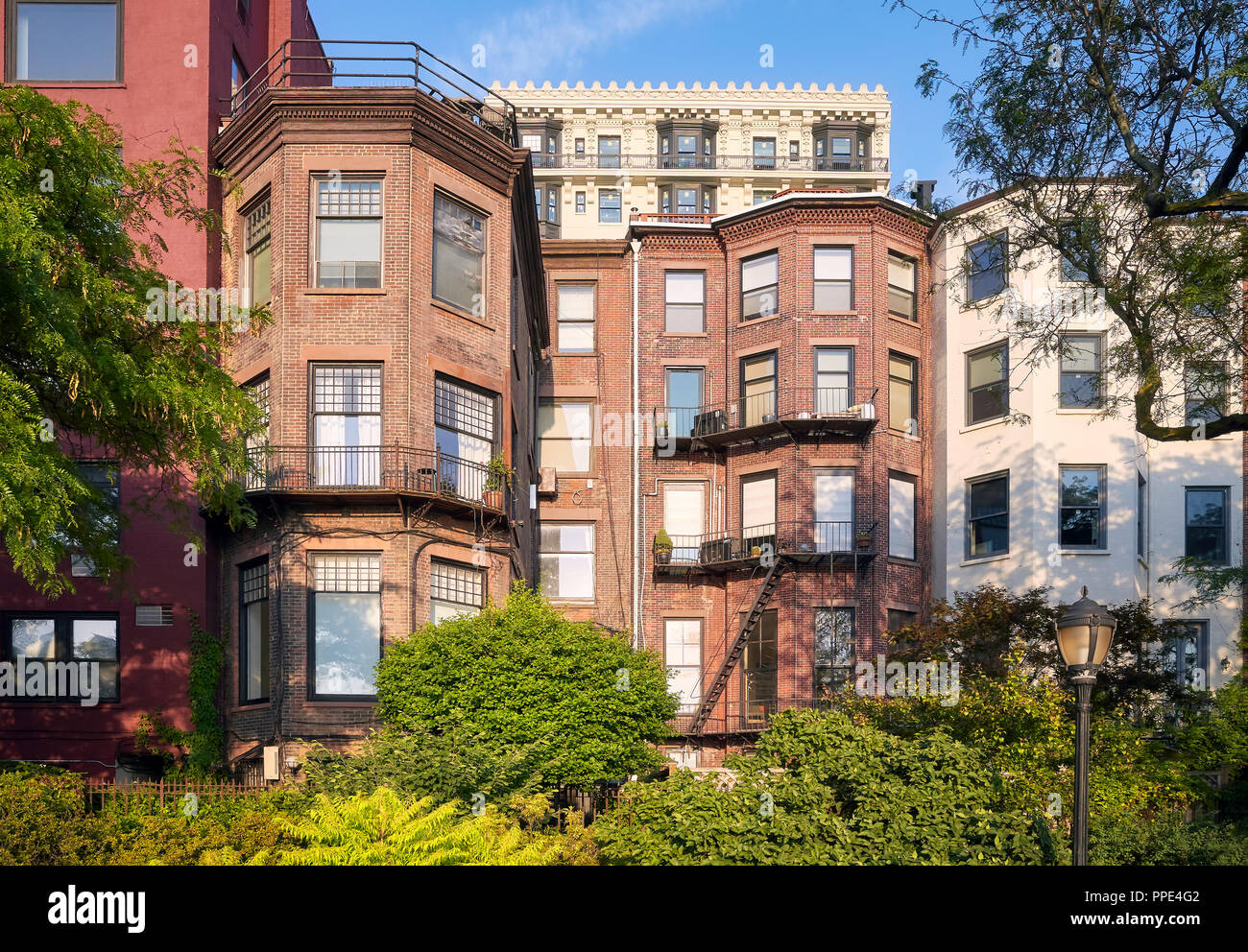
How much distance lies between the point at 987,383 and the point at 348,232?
780 inches

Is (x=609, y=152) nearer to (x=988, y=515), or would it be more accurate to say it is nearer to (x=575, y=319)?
(x=575, y=319)

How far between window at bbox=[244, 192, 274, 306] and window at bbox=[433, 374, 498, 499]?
4.38m

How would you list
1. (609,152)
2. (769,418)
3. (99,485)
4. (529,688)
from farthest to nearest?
(609,152), (769,418), (99,485), (529,688)

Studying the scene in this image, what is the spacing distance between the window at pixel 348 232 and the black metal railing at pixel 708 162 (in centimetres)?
3857

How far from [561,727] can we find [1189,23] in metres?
15.2

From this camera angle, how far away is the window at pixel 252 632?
86.0 ft

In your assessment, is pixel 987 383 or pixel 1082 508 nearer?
pixel 1082 508

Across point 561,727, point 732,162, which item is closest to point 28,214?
point 561,727

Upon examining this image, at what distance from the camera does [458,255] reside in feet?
92.1

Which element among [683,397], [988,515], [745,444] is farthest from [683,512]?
[988,515]

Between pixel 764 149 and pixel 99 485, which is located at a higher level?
pixel 764 149

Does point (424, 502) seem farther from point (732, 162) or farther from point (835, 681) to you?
point (732, 162)
